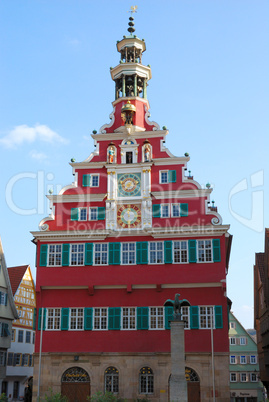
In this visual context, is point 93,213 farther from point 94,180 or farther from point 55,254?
point 55,254

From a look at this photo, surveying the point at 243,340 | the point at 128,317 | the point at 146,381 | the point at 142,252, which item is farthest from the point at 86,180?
the point at 243,340

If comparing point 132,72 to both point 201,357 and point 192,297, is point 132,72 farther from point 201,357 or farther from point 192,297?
point 201,357

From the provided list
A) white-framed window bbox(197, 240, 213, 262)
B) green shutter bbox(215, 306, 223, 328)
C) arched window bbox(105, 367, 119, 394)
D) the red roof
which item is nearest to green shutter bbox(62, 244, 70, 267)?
arched window bbox(105, 367, 119, 394)

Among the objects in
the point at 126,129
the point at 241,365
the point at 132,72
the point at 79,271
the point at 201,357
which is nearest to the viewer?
the point at 201,357

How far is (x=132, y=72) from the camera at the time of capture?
133 ft

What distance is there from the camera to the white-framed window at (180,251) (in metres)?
34.4

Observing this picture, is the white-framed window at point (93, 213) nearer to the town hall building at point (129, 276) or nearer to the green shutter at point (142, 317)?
the town hall building at point (129, 276)

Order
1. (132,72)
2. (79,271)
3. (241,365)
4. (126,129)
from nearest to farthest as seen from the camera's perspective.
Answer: (79,271)
(126,129)
(132,72)
(241,365)

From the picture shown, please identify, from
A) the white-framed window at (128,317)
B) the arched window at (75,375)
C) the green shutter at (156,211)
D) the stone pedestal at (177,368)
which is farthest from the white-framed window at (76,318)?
the stone pedestal at (177,368)

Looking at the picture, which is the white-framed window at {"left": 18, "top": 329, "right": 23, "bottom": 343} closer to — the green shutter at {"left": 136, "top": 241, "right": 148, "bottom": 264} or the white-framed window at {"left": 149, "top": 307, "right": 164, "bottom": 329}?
the white-framed window at {"left": 149, "top": 307, "right": 164, "bottom": 329}

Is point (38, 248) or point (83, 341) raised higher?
point (38, 248)

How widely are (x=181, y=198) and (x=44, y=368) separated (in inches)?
553

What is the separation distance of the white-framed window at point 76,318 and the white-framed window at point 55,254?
10.8 ft

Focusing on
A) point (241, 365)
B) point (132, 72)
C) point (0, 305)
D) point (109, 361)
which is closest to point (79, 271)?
point (109, 361)
